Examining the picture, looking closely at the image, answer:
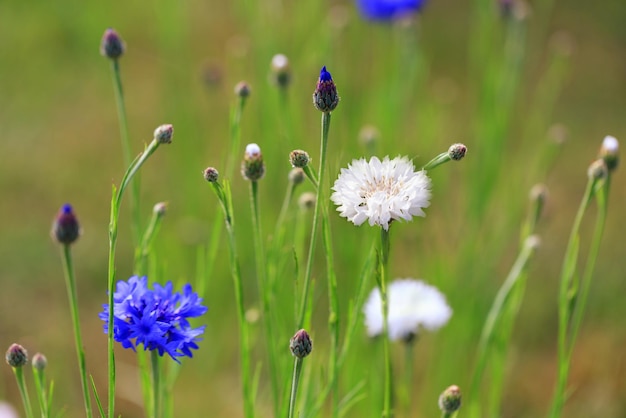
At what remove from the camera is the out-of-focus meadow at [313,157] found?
57.9 inches

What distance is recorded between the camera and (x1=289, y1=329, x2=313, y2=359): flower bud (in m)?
0.66

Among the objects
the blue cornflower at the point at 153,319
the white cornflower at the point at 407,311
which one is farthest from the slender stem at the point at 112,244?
the white cornflower at the point at 407,311

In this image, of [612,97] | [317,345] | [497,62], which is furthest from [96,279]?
[612,97]

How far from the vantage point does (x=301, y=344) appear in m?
0.67

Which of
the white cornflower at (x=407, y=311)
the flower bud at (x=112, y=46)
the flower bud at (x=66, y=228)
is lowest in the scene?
the flower bud at (x=66, y=228)

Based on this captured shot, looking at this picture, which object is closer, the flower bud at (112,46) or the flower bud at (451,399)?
the flower bud at (451,399)

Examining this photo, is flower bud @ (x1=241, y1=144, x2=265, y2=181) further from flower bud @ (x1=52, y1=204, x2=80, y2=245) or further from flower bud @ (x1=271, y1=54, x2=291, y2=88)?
flower bud @ (x1=271, y1=54, x2=291, y2=88)

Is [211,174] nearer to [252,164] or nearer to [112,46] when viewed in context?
[252,164]

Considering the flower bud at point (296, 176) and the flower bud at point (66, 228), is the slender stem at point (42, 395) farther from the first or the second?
the flower bud at point (296, 176)

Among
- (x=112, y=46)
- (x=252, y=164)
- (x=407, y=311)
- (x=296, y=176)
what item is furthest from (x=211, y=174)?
(x=407, y=311)

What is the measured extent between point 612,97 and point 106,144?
1.52 meters

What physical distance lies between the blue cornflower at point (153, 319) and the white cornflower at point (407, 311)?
362 millimetres

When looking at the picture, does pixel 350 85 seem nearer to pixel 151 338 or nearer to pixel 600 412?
pixel 600 412

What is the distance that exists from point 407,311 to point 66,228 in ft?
A: 1.81
